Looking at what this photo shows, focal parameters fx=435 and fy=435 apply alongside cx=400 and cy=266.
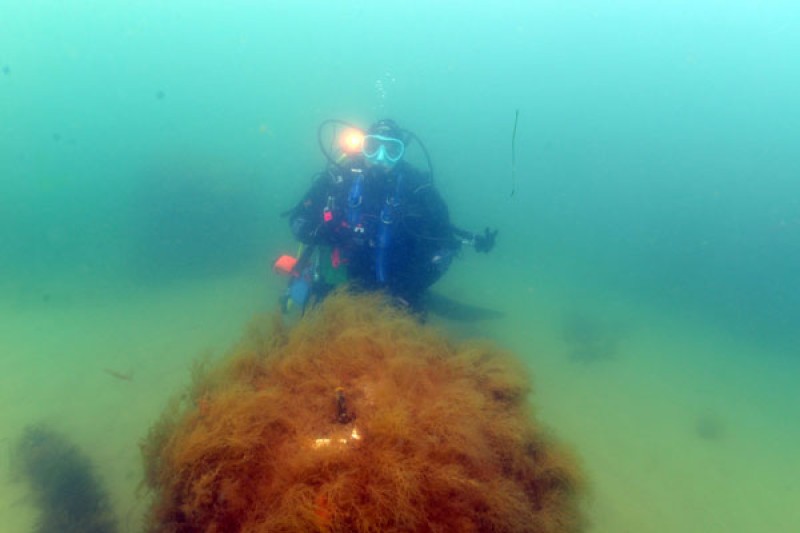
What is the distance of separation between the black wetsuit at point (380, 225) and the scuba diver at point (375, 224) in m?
0.02

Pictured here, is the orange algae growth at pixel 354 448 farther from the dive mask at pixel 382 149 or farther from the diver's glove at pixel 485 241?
the dive mask at pixel 382 149

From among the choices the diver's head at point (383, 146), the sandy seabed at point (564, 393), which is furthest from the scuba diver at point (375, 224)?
the sandy seabed at point (564, 393)

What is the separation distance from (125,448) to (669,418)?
358 inches

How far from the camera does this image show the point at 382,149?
22.0 ft

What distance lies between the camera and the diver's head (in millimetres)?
6680

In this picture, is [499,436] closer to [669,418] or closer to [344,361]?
[344,361]

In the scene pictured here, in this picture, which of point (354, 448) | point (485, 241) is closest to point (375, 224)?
point (485, 241)

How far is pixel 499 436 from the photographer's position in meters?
3.61

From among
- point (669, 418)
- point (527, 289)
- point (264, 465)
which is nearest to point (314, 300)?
point (264, 465)

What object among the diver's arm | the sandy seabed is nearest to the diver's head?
the diver's arm

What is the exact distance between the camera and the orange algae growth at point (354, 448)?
9.10 feet

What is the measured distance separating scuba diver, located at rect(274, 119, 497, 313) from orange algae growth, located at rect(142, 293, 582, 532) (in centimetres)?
265

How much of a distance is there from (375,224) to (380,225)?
0.31 ft

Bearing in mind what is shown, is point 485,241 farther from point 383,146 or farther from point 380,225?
point 383,146
